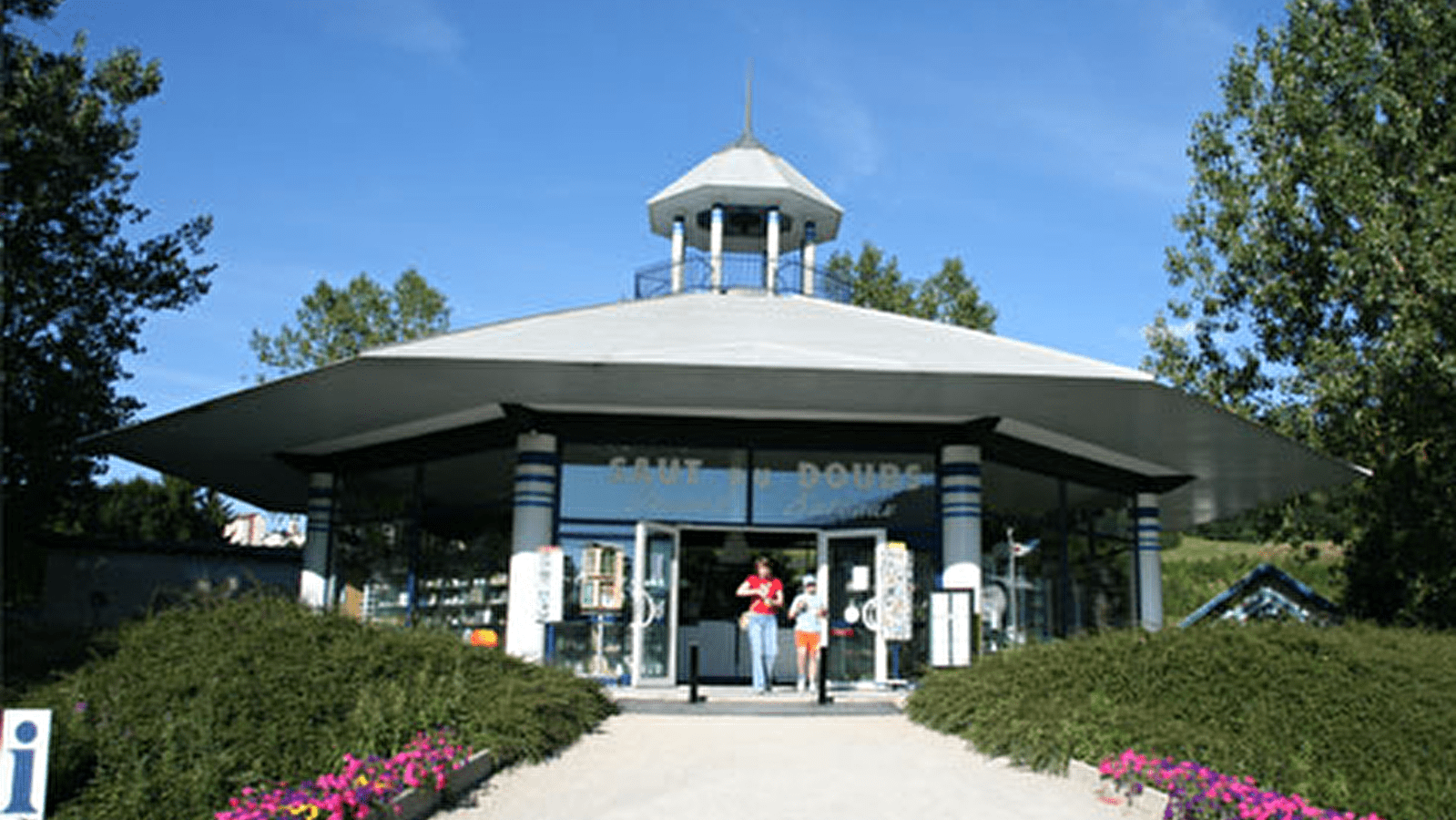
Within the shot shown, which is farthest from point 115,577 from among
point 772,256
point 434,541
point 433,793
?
point 433,793

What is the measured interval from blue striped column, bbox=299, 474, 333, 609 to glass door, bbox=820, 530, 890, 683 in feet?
30.5

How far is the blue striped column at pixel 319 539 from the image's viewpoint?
21.0m

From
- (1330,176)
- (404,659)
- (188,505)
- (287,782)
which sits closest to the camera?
(287,782)

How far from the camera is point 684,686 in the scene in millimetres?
17234

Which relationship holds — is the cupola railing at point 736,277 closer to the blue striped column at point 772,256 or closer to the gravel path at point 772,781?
the blue striped column at point 772,256

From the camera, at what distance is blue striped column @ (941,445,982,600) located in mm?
17375

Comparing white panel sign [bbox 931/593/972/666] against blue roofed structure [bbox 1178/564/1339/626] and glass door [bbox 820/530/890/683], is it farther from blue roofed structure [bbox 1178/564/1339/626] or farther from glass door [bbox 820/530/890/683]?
blue roofed structure [bbox 1178/564/1339/626]

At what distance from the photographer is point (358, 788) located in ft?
25.1

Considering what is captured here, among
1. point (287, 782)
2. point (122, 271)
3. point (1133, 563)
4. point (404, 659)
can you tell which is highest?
point (122, 271)

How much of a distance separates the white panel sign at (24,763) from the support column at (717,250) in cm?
1686

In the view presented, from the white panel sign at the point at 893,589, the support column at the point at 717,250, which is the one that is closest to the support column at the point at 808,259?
the support column at the point at 717,250

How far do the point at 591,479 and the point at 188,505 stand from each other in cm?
2149

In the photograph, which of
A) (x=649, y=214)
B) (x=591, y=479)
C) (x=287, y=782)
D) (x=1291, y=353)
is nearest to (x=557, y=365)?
(x=591, y=479)

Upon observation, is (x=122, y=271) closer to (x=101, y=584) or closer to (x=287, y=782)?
(x=101, y=584)
